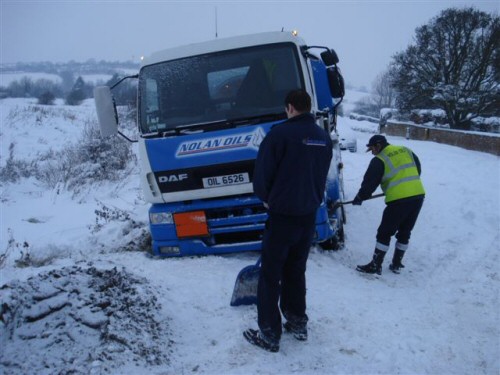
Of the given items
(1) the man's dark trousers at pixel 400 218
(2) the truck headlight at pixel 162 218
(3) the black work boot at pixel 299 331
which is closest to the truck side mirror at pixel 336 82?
(1) the man's dark trousers at pixel 400 218

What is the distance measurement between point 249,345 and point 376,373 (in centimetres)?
99

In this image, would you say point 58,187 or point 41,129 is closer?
point 58,187

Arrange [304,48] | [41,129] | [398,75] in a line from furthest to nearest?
[398,75], [41,129], [304,48]

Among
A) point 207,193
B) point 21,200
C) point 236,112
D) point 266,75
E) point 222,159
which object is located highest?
point 266,75

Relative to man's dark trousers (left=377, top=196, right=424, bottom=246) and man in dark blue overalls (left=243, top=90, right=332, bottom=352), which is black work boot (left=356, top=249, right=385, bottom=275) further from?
man in dark blue overalls (left=243, top=90, right=332, bottom=352)

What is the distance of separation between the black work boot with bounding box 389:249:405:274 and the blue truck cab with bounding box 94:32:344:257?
104cm

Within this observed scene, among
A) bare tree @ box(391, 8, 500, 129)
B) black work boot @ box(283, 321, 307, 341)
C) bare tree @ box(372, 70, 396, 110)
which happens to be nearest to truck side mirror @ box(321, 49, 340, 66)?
black work boot @ box(283, 321, 307, 341)

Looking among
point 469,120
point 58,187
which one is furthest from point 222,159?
point 469,120

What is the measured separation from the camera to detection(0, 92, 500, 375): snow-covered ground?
2.96 m

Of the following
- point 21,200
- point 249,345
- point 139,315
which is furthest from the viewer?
point 21,200

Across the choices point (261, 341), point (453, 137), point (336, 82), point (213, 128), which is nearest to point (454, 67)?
point (453, 137)

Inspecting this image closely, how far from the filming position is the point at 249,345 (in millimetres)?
3174

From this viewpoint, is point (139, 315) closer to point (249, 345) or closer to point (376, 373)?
point (249, 345)

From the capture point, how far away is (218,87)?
4777 mm
